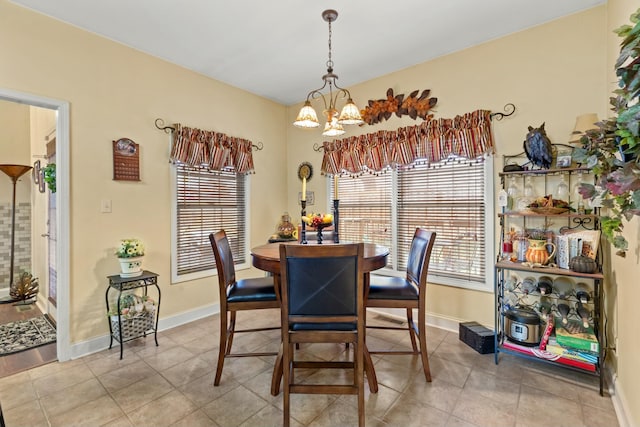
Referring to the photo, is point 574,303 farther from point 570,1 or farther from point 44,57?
point 44,57

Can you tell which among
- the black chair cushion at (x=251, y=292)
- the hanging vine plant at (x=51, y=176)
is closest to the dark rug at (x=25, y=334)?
the hanging vine plant at (x=51, y=176)

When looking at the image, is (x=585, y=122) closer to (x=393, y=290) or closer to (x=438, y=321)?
(x=393, y=290)

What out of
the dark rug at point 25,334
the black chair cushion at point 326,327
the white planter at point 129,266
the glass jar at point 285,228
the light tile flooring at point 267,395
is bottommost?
the light tile flooring at point 267,395

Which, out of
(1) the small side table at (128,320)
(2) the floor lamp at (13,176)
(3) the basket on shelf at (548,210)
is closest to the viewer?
(3) the basket on shelf at (548,210)

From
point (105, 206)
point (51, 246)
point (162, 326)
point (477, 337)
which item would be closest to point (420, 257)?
point (477, 337)

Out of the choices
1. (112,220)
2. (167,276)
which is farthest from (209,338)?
(112,220)

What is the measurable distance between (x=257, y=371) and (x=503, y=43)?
3.46 meters

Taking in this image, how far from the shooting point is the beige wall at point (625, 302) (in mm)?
1530

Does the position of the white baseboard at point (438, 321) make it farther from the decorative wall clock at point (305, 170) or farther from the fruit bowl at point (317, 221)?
the decorative wall clock at point (305, 170)

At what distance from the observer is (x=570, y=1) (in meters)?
2.25

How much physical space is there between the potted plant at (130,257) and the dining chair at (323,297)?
1748mm

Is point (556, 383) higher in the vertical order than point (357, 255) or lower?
lower

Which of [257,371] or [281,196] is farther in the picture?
[281,196]

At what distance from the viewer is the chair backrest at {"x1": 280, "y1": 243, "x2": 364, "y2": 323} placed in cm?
161
